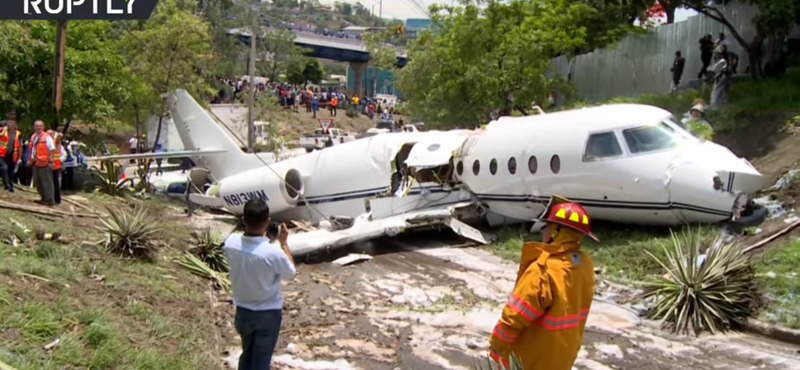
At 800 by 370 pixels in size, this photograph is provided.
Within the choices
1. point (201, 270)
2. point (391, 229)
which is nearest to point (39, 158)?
point (201, 270)

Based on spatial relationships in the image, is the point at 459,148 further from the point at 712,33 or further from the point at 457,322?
the point at 712,33

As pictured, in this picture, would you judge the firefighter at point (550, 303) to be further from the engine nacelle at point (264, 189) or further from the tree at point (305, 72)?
the tree at point (305, 72)

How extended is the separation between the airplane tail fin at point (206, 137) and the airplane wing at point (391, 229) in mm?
6499

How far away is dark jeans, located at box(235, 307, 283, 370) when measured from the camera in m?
5.28

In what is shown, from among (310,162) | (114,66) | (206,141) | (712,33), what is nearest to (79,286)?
(310,162)

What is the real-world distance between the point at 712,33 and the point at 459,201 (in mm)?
10919

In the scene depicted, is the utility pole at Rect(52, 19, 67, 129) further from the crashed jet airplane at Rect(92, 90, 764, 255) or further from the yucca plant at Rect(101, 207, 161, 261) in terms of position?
the yucca plant at Rect(101, 207, 161, 261)

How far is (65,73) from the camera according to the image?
63.0 feet

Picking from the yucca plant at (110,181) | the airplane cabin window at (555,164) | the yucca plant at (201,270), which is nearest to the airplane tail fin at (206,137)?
the yucca plant at (110,181)

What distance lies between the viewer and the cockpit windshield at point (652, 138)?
38.6 feet

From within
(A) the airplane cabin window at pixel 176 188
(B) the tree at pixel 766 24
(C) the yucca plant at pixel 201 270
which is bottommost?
(A) the airplane cabin window at pixel 176 188

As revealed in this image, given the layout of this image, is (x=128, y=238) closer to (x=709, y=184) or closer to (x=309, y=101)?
(x=709, y=184)

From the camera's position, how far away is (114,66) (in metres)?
20.5

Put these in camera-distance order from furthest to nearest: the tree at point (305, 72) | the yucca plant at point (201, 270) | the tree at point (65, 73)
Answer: the tree at point (305, 72) < the tree at point (65, 73) < the yucca plant at point (201, 270)
